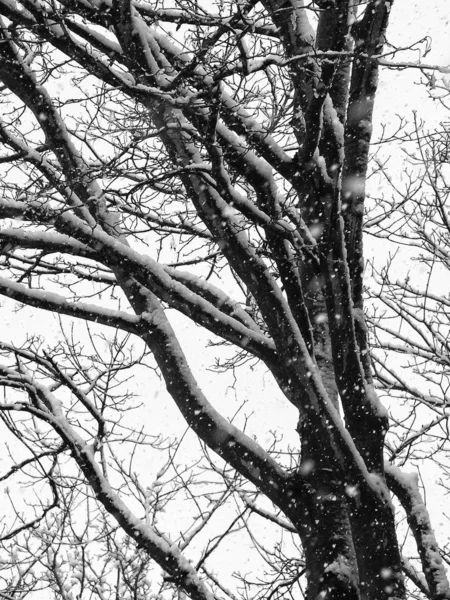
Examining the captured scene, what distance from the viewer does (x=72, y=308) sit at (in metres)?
4.12

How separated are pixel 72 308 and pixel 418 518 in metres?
2.76

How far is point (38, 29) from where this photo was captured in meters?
3.79

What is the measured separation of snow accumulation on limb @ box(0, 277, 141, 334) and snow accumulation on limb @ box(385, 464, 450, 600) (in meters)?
2.01

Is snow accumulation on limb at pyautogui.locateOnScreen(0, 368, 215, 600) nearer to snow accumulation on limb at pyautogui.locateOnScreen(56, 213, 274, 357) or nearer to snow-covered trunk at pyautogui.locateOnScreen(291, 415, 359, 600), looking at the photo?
snow-covered trunk at pyautogui.locateOnScreen(291, 415, 359, 600)

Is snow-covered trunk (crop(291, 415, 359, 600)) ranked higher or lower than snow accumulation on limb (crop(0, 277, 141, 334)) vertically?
lower

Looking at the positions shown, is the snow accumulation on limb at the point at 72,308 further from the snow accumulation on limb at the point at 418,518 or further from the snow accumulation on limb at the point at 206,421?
the snow accumulation on limb at the point at 418,518

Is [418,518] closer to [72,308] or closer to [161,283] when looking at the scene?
[161,283]

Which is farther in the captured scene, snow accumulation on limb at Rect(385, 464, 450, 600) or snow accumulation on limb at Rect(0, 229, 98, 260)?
snow accumulation on limb at Rect(385, 464, 450, 600)

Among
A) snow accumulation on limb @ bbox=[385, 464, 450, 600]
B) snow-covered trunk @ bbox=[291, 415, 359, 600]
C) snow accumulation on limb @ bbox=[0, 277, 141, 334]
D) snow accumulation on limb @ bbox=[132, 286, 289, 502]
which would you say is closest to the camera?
snow-covered trunk @ bbox=[291, 415, 359, 600]

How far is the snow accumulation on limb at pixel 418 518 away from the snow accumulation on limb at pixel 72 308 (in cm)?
201

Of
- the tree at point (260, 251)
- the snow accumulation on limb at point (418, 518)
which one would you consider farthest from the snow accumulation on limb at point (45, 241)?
the snow accumulation on limb at point (418, 518)

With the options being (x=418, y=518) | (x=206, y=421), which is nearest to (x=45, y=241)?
(x=206, y=421)

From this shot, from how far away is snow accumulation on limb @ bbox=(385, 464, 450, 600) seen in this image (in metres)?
4.34

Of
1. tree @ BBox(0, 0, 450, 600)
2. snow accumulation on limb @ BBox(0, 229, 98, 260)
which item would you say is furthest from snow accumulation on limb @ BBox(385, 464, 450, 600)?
snow accumulation on limb @ BBox(0, 229, 98, 260)
